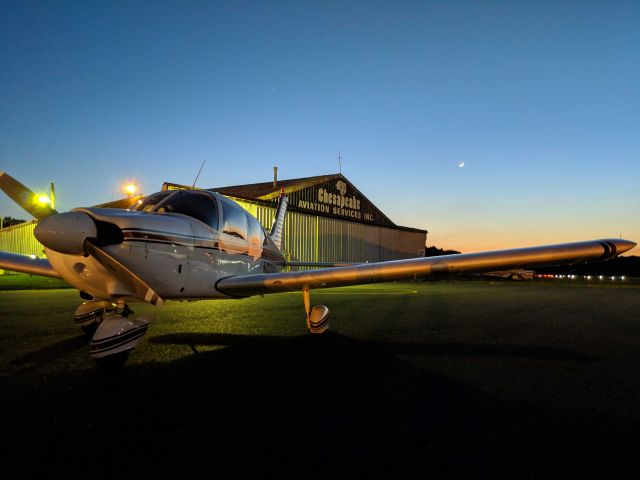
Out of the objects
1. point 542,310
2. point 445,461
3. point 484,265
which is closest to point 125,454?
point 445,461

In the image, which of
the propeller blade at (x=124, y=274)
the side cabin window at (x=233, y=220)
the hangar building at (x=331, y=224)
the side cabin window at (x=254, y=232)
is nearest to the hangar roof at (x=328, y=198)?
the hangar building at (x=331, y=224)

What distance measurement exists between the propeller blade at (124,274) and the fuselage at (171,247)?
0.04m

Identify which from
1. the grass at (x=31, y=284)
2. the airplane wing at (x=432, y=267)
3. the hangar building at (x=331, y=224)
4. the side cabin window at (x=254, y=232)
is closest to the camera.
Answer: the airplane wing at (x=432, y=267)

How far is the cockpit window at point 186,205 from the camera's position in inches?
198

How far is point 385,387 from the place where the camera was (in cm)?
346

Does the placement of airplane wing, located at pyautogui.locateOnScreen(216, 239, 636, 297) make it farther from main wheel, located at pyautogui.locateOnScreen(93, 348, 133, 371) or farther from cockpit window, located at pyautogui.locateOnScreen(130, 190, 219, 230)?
main wheel, located at pyautogui.locateOnScreen(93, 348, 133, 371)

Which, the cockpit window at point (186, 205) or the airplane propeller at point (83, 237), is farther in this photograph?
the cockpit window at point (186, 205)

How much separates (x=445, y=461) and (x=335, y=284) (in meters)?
2.96

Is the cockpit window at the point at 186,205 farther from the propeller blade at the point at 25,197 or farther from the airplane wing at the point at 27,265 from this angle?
the airplane wing at the point at 27,265

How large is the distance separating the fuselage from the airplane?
0.01m

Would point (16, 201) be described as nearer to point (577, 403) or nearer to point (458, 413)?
point (458, 413)

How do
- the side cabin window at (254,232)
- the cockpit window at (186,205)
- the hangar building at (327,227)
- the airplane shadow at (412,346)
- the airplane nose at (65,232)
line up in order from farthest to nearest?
the hangar building at (327,227) < the side cabin window at (254,232) < the cockpit window at (186,205) < the airplane shadow at (412,346) < the airplane nose at (65,232)

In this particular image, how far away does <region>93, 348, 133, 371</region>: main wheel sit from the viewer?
3.88 metres

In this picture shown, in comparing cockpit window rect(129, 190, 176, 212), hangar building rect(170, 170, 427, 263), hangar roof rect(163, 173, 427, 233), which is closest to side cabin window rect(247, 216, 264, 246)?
cockpit window rect(129, 190, 176, 212)
